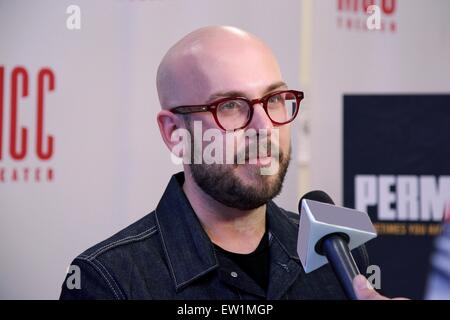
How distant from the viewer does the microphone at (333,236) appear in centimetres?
78

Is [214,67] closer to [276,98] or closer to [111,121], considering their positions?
[276,98]

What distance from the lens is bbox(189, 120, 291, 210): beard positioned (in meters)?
1.20

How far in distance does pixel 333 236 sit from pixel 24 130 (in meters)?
0.94

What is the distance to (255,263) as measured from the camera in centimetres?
120

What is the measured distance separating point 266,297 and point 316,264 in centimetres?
30

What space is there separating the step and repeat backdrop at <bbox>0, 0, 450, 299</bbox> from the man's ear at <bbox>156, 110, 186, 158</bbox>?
0.06m

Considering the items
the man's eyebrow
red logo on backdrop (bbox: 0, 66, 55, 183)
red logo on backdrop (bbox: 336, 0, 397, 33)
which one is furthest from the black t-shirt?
red logo on backdrop (bbox: 336, 0, 397, 33)

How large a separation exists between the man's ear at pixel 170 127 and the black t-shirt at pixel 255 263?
0.86 ft

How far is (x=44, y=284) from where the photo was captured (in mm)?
1395

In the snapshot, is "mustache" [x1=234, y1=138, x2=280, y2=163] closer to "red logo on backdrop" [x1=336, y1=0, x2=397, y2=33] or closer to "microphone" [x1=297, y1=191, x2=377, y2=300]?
"microphone" [x1=297, y1=191, x2=377, y2=300]

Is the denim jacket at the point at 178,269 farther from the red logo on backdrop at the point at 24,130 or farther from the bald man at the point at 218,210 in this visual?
the red logo on backdrop at the point at 24,130

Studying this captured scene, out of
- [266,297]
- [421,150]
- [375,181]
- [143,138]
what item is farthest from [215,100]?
[421,150]

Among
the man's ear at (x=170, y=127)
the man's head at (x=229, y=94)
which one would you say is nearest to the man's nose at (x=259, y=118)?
the man's head at (x=229, y=94)
